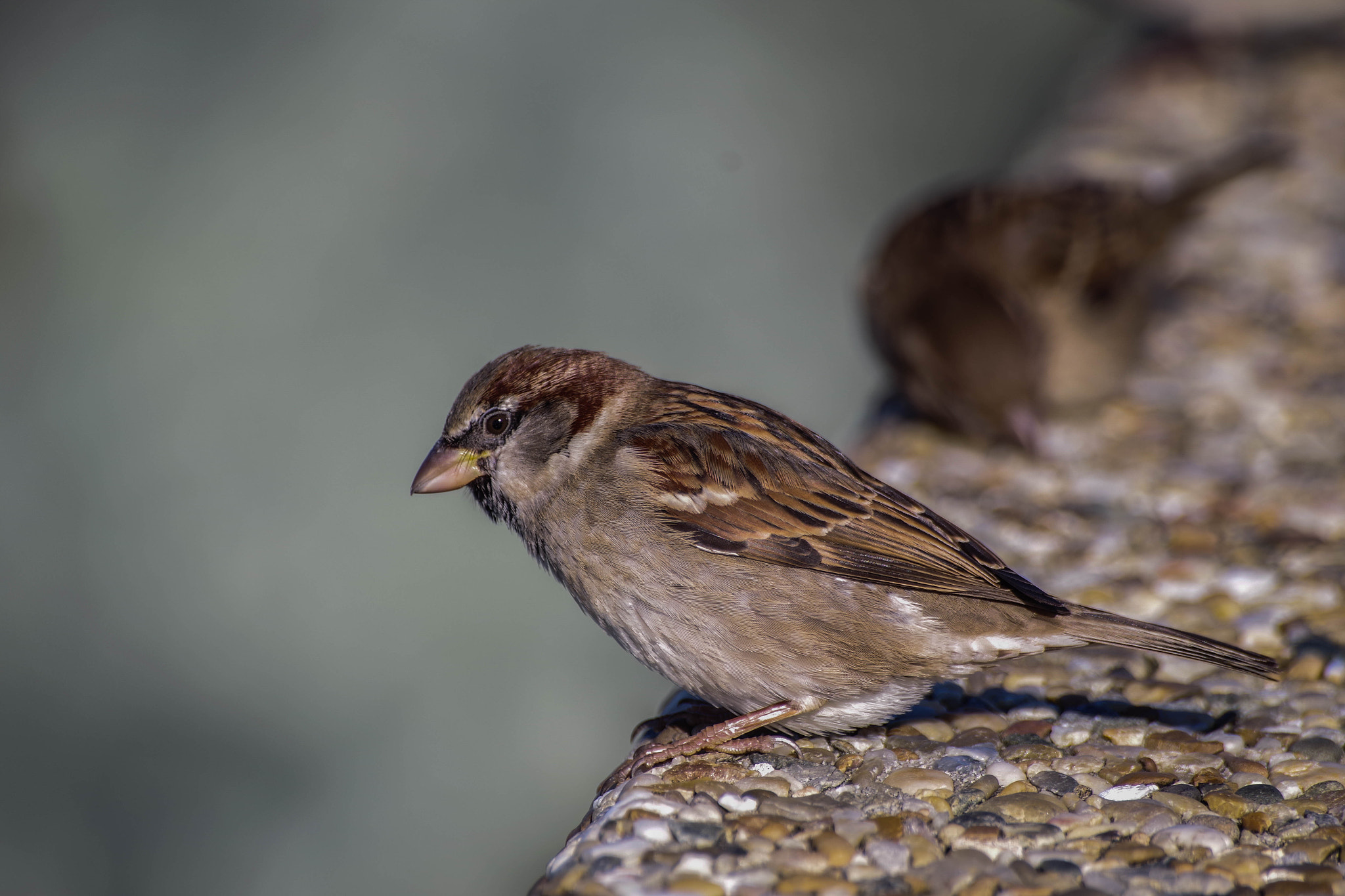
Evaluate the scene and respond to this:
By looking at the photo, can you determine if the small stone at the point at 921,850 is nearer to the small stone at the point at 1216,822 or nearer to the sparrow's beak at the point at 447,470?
the small stone at the point at 1216,822

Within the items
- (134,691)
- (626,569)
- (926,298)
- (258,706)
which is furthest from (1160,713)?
(134,691)

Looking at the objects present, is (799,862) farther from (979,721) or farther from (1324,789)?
(1324,789)

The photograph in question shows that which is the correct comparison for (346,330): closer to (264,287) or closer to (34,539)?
(264,287)

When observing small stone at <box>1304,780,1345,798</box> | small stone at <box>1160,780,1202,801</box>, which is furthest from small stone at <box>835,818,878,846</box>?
small stone at <box>1304,780,1345,798</box>

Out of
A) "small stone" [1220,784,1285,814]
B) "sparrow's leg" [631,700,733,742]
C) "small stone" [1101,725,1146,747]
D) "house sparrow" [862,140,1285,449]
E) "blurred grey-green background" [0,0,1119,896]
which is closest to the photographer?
"small stone" [1220,784,1285,814]

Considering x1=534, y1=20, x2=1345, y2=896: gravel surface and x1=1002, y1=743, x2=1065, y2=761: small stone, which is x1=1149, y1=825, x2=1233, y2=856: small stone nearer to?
x1=534, y1=20, x2=1345, y2=896: gravel surface

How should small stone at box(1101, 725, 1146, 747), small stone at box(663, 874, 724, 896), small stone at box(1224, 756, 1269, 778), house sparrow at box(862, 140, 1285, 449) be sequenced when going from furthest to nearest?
house sparrow at box(862, 140, 1285, 449)
small stone at box(1101, 725, 1146, 747)
small stone at box(1224, 756, 1269, 778)
small stone at box(663, 874, 724, 896)
